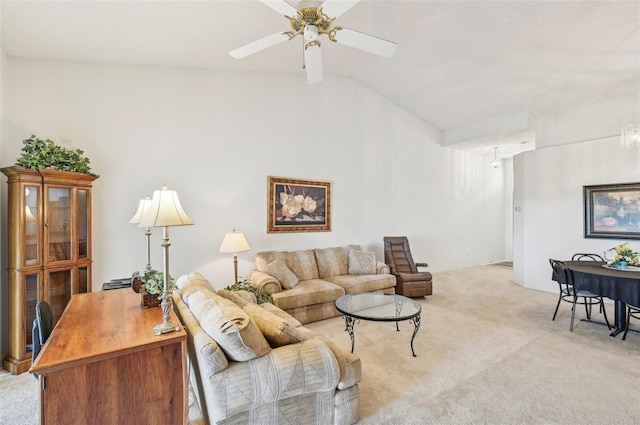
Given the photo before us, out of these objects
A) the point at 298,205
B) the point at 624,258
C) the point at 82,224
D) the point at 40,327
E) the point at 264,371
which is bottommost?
the point at 264,371

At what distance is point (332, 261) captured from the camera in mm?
5051

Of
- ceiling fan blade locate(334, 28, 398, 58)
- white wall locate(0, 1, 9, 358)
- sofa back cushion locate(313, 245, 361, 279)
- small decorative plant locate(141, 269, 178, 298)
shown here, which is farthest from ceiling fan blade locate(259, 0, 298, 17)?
sofa back cushion locate(313, 245, 361, 279)

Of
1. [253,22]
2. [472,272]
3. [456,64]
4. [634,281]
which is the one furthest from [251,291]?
[472,272]

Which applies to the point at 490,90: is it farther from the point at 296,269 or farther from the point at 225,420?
the point at 225,420

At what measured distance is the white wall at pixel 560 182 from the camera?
16.4 ft

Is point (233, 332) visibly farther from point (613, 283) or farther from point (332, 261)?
point (613, 283)

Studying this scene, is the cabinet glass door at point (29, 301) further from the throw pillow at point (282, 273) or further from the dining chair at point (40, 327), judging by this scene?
the throw pillow at point (282, 273)

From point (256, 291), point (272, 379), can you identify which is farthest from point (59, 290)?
point (272, 379)

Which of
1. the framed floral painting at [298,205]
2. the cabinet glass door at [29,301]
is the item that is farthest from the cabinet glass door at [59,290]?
the framed floral painting at [298,205]

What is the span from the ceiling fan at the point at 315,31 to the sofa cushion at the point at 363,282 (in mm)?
2991

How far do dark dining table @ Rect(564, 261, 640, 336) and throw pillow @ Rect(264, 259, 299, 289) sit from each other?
11.4 feet

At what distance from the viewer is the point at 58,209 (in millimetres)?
2992

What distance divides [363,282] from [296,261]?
3.54 ft

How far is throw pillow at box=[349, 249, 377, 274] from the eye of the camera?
16.7ft
